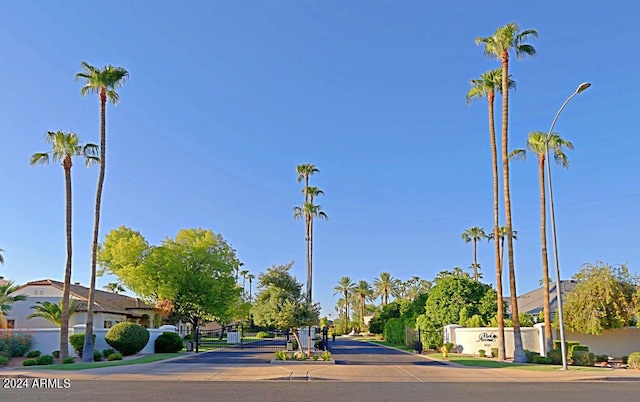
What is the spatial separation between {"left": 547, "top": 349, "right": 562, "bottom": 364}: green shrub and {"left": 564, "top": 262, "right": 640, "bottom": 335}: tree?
9.22 ft

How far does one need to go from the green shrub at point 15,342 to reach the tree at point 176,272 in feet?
63.2

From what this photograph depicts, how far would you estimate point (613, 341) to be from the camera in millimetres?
33344

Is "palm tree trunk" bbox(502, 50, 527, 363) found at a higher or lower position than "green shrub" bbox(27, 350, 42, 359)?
higher

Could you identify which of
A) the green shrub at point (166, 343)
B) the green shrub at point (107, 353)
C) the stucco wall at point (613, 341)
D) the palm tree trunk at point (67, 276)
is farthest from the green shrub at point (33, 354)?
the stucco wall at point (613, 341)

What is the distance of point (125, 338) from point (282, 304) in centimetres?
1081

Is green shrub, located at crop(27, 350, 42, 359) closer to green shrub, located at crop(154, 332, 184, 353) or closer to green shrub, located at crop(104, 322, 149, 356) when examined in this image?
green shrub, located at crop(104, 322, 149, 356)

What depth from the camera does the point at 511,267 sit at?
3203cm

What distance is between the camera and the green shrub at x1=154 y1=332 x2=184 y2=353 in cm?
3809

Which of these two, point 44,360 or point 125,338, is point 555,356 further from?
point 44,360

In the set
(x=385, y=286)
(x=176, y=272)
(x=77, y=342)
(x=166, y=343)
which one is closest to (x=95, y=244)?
(x=77, y=342)

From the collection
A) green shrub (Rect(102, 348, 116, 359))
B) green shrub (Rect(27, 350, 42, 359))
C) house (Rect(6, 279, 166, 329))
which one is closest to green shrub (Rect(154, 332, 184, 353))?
green shrub (Rect(102, 348, 116, 359))

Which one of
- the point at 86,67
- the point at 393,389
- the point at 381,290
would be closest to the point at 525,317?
the point at 393,389

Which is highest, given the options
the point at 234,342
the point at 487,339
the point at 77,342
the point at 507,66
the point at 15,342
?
the point at 507,66

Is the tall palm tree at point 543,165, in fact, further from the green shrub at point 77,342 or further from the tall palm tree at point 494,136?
the green shrub at point 77,342
